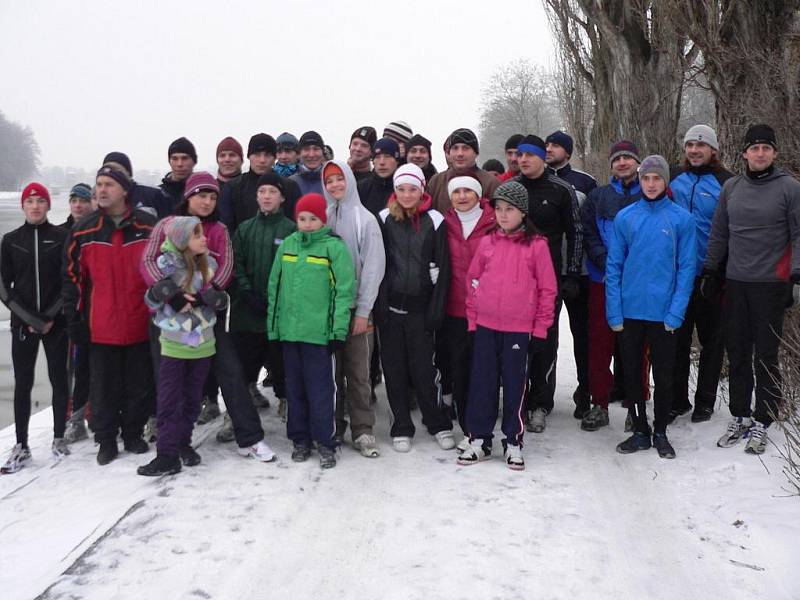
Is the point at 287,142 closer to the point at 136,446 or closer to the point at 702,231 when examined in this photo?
the point at 136,446

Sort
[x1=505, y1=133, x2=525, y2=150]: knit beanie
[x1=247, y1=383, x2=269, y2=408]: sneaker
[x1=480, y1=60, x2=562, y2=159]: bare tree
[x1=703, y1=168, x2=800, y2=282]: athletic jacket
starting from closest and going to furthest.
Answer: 1. [x1=703, y1=168, x2=800, y2=282]: athletic jacket
2. [x1=247, y1=383, x2=269, y2=408]: sneaker
3. [x1=505, y1=133, x2=525, y2=150]: knit beanie
4. [x1=480, y1=60, x2=562, y2=159]: bare tree

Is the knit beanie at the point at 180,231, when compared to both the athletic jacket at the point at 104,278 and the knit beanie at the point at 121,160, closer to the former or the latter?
the athletic jacket at the point at 104,278

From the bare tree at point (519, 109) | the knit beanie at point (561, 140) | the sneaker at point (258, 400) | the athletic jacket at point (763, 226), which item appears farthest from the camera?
the bare tree at point (519, 109)

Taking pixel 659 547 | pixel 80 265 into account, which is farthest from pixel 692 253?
pixel 80 265

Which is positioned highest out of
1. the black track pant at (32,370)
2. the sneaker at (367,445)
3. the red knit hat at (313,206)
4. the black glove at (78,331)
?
the red knit hat at (313,206)

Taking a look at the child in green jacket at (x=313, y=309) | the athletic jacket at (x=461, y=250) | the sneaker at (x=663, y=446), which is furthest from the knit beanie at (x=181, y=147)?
the sneaker at (x=663, y=446)

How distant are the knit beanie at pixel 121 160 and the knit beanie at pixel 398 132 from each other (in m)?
2.51

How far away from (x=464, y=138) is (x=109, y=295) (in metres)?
2.93

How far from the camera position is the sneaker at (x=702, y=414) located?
570 centimetres

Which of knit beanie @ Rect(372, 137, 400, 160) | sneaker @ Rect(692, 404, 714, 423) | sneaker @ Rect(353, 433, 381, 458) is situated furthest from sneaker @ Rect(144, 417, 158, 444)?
sneaker @ Rect(692, 404, 714, 423)

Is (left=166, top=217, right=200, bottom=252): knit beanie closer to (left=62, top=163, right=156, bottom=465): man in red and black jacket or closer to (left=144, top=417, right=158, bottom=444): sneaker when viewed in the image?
(left=62, top=163, right=156, bottom=465): man in red and black jacket

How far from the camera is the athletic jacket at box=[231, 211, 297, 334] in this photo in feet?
17.6

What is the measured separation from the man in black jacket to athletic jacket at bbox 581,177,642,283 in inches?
163

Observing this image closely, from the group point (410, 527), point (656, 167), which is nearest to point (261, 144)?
point (656, 167)
